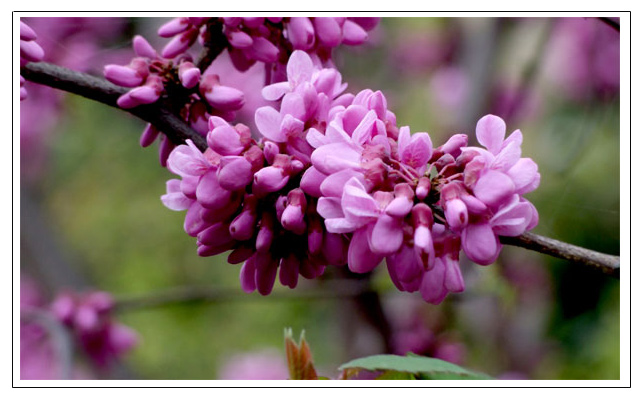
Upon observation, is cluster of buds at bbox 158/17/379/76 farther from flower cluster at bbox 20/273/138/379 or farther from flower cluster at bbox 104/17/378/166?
flower cluster at bbox 20/273/138/379

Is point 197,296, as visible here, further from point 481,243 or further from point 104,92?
point 481,243

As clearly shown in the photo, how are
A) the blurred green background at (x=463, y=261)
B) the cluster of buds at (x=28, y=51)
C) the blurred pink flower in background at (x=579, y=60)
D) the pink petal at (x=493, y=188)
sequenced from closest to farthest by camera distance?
the pink petal at (x=493, y=188) → the cluster of buds at (x=28, y=51) → the blurred green background at (x=463, y=261) → the blurred pink flower in background at (x=579, y=60)

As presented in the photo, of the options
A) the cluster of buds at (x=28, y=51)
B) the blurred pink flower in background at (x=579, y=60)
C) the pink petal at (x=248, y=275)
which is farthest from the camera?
the blurred pink flower in background at (x=579, y=60)

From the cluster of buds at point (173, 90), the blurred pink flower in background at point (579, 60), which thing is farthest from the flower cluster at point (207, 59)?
the blurred pink flower in background at point (579, 60)

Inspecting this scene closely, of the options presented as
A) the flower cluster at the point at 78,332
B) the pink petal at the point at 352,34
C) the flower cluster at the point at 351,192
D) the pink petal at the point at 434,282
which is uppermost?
the pink petal at the point at 352,34

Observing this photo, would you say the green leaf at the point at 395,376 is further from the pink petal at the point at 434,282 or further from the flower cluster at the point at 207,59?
the flower cluster at the point at 207,59

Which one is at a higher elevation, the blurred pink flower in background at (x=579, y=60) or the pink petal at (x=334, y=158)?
the blurred pink flower in background at (x=579, y=60)
